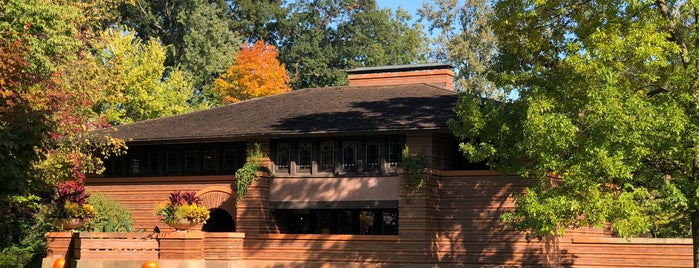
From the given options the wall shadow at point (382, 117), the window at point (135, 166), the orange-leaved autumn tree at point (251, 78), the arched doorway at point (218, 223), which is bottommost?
the arched doorway at point (218, 223)

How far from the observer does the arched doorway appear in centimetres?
3712

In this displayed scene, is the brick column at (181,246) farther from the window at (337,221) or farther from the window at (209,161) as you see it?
the window at (209,161)

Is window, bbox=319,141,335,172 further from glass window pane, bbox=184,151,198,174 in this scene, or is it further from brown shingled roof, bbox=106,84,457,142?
glass window pane, bbox=184,151,198,174

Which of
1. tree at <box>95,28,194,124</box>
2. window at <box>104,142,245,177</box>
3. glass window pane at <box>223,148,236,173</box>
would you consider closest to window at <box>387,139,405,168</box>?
window at <box>104,142,245,177</box>

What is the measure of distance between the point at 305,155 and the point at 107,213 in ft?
25.6

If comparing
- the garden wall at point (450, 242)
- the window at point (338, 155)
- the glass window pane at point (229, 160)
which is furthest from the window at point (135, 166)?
the window at point (338, 155)

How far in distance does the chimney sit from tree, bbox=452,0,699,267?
12572 mm

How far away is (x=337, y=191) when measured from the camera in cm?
3203

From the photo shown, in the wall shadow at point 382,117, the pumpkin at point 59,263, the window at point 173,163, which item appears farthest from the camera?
the window at point 173,163

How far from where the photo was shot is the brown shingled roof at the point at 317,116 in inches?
1235

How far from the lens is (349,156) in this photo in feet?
105

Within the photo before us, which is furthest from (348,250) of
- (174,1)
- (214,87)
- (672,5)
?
(174,1)

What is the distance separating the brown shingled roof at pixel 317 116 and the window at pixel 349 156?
2.42 feet

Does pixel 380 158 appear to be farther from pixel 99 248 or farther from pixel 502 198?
pixel 99 248
